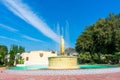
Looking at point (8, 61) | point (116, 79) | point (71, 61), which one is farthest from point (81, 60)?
point (116, 79)

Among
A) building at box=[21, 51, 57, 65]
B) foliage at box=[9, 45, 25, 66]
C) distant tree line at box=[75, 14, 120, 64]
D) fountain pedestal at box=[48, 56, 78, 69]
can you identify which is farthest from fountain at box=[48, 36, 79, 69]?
building at box=[21, 51, 57, 65]

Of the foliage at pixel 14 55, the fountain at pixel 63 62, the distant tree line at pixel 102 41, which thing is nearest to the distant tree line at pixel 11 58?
the foliage at pixel 14 55

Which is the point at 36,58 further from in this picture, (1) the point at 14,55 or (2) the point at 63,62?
(2) the point at 63,62

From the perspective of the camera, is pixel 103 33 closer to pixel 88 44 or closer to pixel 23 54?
pixel 88 44

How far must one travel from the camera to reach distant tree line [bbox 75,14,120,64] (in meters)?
34.8

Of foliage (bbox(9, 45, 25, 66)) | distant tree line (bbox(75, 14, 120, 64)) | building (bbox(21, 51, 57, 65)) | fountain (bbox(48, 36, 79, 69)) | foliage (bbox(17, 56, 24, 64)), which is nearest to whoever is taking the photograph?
fountain (bbox(48, 36, 79, 69))

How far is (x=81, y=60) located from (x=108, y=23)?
1236 cm

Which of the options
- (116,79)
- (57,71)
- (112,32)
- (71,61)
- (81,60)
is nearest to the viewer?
(116,79)

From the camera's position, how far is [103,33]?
35.2 m

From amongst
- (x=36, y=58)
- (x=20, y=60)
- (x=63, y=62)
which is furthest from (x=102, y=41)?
(x=63, y=62)

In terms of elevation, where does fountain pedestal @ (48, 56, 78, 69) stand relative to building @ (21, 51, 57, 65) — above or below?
below

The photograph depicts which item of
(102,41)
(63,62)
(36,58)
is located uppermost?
(102,41)

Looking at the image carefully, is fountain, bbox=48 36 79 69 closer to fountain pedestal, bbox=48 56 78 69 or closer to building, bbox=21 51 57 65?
fountain pedestal, bbox=48 56 78 69

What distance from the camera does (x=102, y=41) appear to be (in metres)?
36.4
